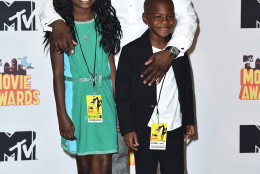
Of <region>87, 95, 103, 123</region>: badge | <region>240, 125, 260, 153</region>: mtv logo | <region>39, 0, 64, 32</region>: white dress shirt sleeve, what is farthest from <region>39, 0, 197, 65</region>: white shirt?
<region>240, 125, 260, 153</region>: mtv logo

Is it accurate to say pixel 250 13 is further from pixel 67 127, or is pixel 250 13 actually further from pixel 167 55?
pixel 67 127

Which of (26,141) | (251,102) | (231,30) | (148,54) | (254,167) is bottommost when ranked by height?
(254,167)

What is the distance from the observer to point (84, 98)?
1943mm

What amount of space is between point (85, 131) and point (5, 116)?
95cm

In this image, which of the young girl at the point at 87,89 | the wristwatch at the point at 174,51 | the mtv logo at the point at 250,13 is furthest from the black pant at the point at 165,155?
the mtv logo at the point at 250,13

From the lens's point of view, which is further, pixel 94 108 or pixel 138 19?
pixel 138 19

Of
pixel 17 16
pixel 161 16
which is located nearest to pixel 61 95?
pixel 161 16

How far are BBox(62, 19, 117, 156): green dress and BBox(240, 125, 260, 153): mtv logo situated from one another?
1.22 metres

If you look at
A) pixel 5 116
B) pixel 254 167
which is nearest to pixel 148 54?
pixel 5 116

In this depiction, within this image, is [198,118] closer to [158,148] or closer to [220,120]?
[220,120]

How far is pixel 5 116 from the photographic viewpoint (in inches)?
107

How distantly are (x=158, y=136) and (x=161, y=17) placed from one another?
530 millimetres

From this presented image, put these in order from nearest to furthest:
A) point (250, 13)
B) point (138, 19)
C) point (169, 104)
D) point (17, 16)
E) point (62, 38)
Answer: point (62, 38) → point (169, 104) → point (138, 19) → point (17, 16) → point (250, 13)

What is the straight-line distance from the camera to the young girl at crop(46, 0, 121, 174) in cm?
193
